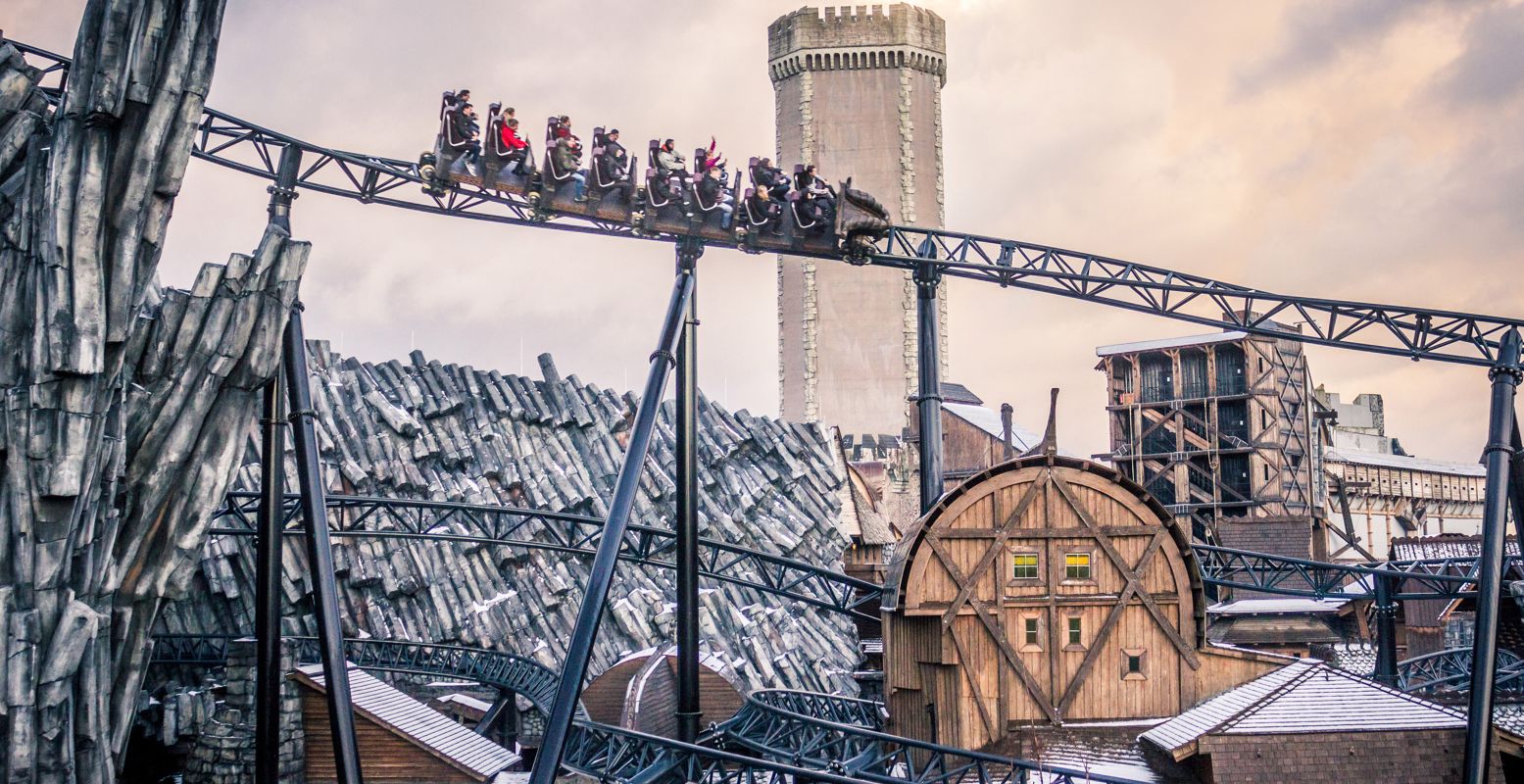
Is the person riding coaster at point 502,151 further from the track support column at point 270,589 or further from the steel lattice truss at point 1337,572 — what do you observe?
the steel lattice truss at point 1337,572

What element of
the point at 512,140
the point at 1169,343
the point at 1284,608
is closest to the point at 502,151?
the point at 512,140

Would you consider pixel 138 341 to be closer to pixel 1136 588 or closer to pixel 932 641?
pixel 932 641

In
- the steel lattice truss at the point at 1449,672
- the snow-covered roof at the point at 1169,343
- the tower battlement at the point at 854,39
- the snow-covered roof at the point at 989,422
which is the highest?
the tower battlement at the point at 854,39

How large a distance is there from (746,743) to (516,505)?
1766 centimetres

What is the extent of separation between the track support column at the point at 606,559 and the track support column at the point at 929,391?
185 inches

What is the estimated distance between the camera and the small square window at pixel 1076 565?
1903 cm

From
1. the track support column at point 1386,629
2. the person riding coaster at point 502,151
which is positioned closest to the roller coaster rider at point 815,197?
the person riding coaster at point 502,151

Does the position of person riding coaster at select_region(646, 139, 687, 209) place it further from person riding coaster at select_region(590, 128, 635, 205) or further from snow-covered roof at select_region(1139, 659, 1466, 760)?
snow-covered roof at select_region(1139, 659, 1466, 760)

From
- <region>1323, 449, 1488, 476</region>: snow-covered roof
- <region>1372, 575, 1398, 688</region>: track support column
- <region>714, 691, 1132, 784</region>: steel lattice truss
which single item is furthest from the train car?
<region>1323, 449, 1488, 476</region>: snow-covered roof

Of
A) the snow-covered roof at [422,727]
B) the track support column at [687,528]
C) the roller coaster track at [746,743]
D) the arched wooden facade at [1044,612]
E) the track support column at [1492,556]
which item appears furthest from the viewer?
the arched wooden facade at [1044,612]

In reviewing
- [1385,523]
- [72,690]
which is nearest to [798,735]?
[72,690]

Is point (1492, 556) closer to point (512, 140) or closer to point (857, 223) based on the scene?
point (857, 223)

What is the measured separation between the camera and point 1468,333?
810 inches

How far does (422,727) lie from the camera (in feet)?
59.8
